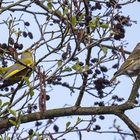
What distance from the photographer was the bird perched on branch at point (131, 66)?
19.8 ft

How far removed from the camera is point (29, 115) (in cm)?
440

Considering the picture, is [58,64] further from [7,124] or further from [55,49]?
[7,124]

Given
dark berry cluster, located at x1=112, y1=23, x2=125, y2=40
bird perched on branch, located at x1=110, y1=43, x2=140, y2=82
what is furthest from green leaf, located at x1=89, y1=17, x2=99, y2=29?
bird perched on branch, located at x1=110, y1=43, x2=140, y2=82

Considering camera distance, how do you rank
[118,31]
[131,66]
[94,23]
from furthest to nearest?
[131,66] < [118,31] < [94,23]

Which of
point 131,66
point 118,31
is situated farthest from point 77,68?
point 131,66

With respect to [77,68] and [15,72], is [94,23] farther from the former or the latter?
[15,72]

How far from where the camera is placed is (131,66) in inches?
250

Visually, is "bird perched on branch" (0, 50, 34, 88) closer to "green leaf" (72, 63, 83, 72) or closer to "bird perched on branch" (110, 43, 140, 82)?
"green leaf" (72, 63, 83, 72)

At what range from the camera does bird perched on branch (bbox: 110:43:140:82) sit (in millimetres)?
6039

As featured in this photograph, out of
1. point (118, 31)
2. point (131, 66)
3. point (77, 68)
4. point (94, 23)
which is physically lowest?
point (77, 68)

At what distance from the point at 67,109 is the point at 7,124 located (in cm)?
54

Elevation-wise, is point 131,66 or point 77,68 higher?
point 131,66

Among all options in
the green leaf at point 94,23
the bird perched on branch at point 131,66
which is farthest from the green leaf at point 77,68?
the bird perched on branch at point 131,66

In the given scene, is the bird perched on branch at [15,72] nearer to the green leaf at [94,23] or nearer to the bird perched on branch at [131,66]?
the green leaf at [94,23]
